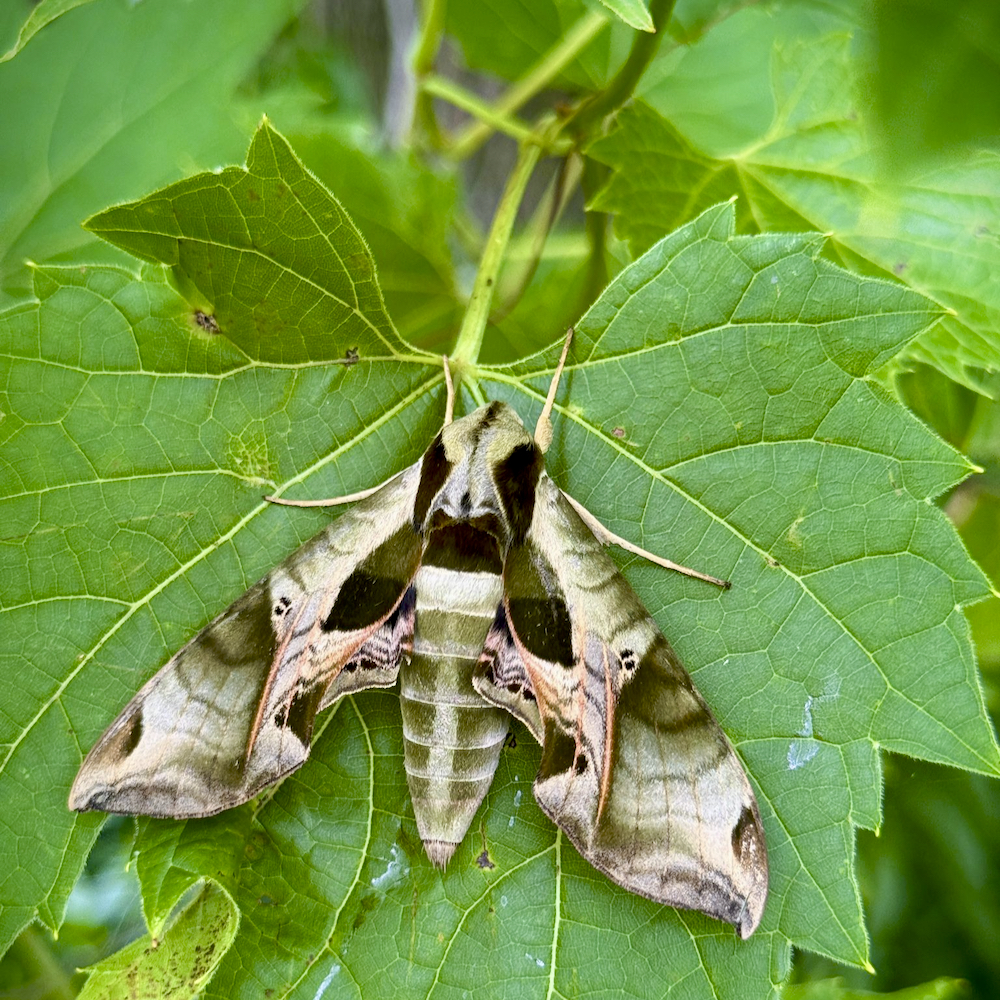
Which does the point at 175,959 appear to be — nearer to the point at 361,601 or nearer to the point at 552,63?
the point at 361,601

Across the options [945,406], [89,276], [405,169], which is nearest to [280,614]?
[89,276]

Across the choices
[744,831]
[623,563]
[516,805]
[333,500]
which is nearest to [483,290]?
[333,500]

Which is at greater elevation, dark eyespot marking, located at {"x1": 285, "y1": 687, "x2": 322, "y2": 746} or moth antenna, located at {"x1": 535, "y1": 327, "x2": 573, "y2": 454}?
moth antenna, located at {"x1": 535, "y1": 327, "x2": 573, "y2": 454}

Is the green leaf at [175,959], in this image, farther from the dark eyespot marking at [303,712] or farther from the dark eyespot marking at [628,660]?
the dark eyespot marking at [628,660]

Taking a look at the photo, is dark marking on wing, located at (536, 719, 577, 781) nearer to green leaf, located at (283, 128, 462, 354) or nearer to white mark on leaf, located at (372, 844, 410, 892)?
white mark on leaf, located at (372, 844, 410, 892)

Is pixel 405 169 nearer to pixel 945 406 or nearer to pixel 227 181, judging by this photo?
pixel 227 181

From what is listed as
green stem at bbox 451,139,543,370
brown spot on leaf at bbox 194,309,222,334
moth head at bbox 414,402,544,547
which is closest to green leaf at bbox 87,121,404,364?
brown spot on leaf at bbox 194,309,222,334

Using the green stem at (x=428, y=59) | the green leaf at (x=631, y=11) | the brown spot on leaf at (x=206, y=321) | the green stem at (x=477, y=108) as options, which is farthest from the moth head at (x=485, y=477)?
the green stem at (x=428, y=59)
